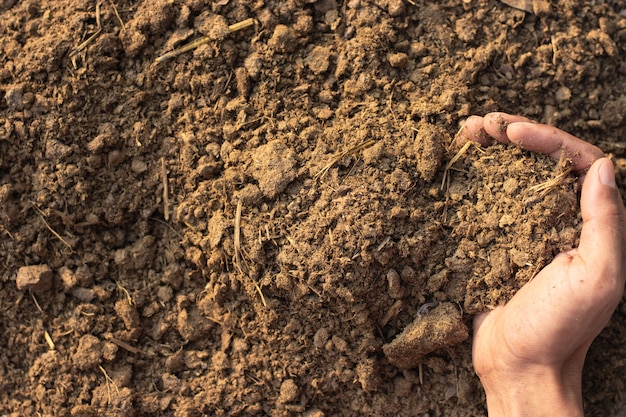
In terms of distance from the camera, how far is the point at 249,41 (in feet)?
7.25

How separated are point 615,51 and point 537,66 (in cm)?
28

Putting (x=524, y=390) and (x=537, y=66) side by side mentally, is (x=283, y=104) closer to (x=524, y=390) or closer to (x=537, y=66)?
(x=537, y=66)

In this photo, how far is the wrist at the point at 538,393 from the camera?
202 centimetres

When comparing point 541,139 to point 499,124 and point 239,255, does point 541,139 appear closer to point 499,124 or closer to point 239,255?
point 499,124

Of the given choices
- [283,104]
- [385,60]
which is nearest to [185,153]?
[283,104]

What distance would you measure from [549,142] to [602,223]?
0.96 ft

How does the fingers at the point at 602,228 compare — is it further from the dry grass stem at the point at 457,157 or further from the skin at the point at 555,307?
the dry grass stem at the point at 457,157

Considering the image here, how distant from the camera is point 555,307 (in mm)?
1885

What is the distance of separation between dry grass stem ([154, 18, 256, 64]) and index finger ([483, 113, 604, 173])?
34.8 inches

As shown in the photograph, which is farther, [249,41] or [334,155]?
[249,41]

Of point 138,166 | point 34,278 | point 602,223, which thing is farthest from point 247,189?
point 602,223

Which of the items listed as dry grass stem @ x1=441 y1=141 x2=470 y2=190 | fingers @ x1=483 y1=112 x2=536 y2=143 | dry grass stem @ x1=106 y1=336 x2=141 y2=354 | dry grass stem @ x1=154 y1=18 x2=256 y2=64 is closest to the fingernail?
fingers @ x1=483 y1=112 x2=536 y2=143

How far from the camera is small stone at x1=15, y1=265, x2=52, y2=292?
2.15m

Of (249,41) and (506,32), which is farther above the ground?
(249,41)
